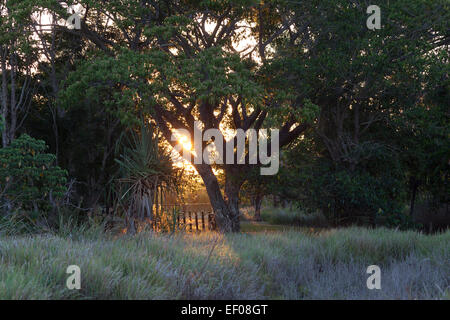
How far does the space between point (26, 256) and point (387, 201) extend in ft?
37.6

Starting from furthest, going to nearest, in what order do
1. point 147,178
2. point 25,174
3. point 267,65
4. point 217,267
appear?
1. point 267,65
2. point 147,178
3. point 25,174
4. point 217,267

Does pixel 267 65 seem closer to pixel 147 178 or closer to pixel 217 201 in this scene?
pixel 217 201

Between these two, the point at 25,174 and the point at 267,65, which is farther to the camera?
the point at 267,65

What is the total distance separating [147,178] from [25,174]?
9.27 feet

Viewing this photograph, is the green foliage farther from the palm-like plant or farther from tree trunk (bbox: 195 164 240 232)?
tree trunk (bbox: 195 164 240 232)

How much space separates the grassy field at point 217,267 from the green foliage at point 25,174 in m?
3.63

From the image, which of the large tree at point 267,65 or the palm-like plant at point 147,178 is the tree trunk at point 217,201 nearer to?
the large tree at point 267,65

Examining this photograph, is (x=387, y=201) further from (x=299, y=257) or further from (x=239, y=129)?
(x=299, y=257)

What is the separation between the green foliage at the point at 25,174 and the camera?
1084 centimetres

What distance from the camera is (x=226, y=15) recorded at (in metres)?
15.5

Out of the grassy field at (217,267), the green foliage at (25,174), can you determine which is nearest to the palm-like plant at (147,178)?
the green foliage at (25,174)

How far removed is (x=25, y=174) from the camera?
1095 cm

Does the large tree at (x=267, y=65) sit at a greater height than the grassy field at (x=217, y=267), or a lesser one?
greater

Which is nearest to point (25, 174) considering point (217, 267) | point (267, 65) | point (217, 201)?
point (217, 267)
